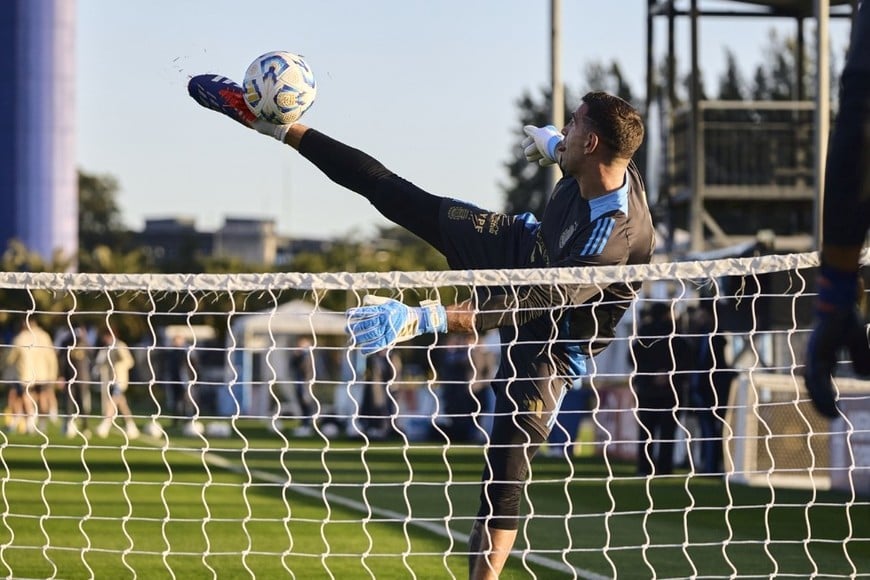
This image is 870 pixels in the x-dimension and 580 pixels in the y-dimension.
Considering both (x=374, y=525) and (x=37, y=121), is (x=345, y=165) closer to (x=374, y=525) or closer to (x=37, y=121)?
(x=374, y=525)

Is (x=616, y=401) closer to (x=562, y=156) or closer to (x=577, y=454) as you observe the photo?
(x=577, y=454)

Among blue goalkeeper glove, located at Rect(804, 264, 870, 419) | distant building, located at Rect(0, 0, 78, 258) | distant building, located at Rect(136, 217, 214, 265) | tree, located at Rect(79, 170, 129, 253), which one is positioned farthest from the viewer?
distant building, located at Rect(136, 217, 214, 265)

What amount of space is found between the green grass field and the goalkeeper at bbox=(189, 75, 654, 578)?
38 cm

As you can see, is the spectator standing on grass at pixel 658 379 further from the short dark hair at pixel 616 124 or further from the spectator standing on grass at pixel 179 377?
the spectator standing on grass at pixel 179 377

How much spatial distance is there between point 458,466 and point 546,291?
1217cm

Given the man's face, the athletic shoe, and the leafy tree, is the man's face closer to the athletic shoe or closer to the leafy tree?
the athletic shoe

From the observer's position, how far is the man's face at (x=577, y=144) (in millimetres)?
6324

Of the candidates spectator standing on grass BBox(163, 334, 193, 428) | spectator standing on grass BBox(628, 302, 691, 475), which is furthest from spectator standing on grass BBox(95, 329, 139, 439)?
spectator standing on grass BBox(628, 302, 691, 475)

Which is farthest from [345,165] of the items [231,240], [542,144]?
[231,240]

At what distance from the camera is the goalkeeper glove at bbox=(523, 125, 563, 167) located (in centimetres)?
686

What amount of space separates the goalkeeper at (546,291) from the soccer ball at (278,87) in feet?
0.26

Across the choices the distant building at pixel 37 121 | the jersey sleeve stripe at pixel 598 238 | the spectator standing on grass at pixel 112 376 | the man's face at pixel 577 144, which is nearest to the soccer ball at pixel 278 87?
the man's face at pixel 577 144

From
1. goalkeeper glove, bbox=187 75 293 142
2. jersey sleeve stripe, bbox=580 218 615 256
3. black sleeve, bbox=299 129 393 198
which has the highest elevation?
goalkeeper glove, bbox=187 75 293 142

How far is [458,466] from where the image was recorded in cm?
1825
